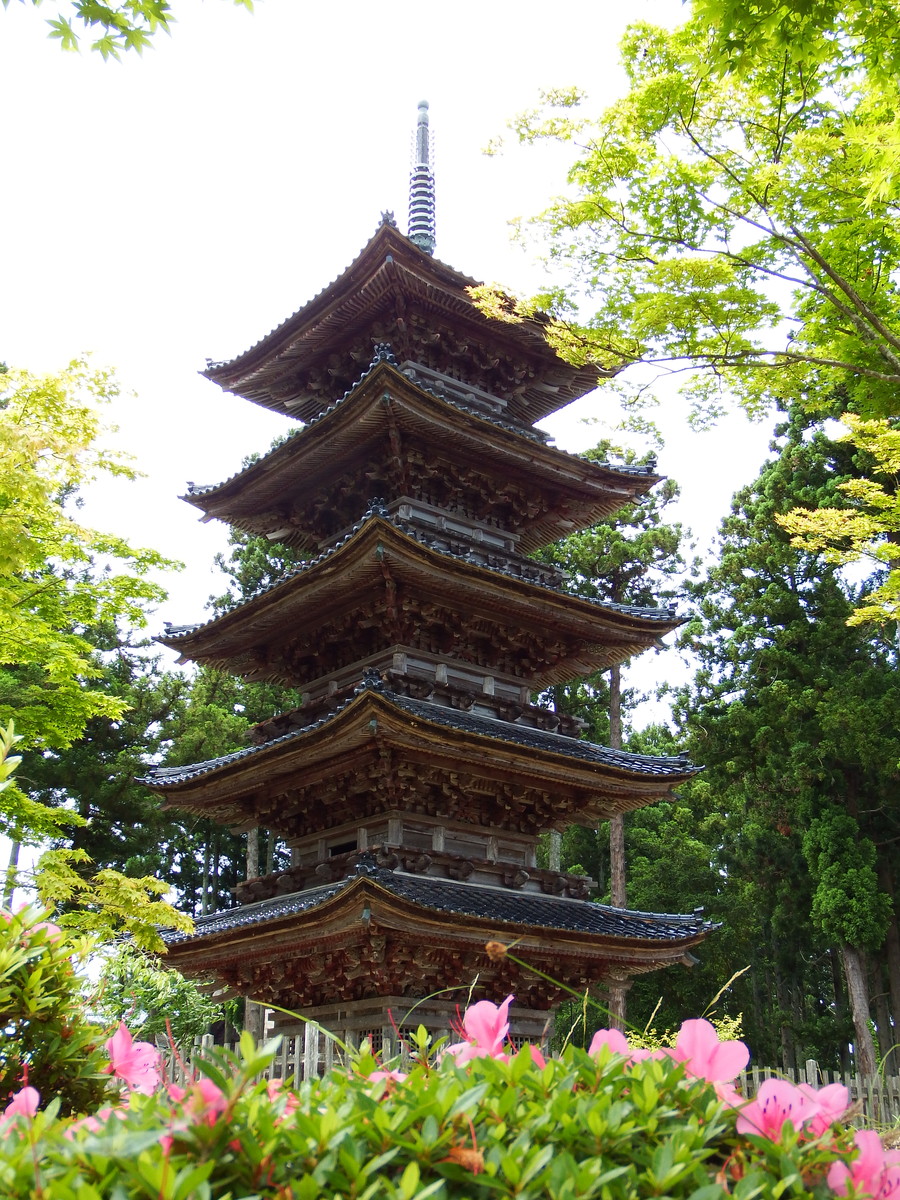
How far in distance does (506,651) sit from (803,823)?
14.0 meters

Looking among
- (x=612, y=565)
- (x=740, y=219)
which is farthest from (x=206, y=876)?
(x=740, y=219)

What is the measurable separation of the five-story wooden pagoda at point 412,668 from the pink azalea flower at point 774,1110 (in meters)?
7.51

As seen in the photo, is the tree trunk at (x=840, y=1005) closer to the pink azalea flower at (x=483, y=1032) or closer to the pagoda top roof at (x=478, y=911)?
the pagoda top roof at (x=478, y=911)

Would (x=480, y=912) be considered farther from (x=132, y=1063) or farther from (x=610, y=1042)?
(x=610, y=1042)

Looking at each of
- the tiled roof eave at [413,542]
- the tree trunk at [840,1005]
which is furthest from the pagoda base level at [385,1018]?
the tree trunk at [840,1005]

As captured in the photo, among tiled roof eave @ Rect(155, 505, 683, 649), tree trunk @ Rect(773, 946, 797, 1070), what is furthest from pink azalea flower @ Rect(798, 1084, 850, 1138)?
tree trunk @ Rect(773, 946, 797, 1070)

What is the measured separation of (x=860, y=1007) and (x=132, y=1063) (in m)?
23.3

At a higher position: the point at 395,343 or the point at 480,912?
the point at 395,343

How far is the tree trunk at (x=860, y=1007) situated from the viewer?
793 inches

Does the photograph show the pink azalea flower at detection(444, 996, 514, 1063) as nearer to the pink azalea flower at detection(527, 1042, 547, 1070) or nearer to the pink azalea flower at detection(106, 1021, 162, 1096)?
the pink azalea flower at detection(527, 1042, 547, 1070)

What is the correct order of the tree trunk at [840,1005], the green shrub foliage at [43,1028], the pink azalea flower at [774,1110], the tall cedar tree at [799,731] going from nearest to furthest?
1. the pink azalea flower at [774,1110]
2. the green shrub foliage at [43,1028]
3. the tall cedar tree at [799,731]
4. the tree trunk at [840,1005]

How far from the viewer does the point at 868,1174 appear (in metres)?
1.70

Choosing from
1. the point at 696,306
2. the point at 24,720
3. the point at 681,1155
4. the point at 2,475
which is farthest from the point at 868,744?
the point at 681,1155

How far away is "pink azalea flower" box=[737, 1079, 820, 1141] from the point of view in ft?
5.90
